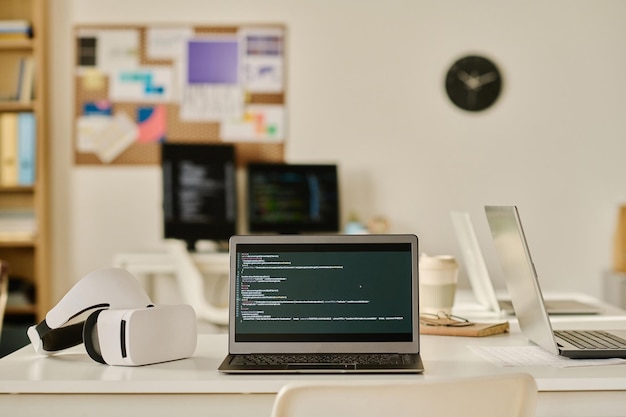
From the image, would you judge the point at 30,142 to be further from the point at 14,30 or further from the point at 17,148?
the point at 14,30

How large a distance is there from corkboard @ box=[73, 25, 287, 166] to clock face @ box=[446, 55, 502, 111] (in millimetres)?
959

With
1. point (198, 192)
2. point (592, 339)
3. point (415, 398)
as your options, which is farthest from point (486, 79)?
point (415, 398)

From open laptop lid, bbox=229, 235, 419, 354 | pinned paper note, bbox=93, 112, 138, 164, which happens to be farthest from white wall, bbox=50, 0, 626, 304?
open laptop lid, bbox=229, 235, 419, 354

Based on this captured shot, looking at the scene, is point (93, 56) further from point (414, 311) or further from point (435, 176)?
point (414, 311)

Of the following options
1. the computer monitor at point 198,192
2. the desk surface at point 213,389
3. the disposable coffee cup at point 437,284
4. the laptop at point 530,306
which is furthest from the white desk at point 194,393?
the computer monitor at point 198,192

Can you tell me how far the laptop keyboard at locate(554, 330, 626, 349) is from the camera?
185 cm

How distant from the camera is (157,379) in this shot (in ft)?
5.35

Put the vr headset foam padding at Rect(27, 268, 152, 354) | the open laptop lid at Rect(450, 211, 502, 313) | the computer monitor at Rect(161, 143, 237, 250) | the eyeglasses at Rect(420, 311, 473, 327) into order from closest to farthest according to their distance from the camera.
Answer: the vr headset foam padding at Rect(27, 268, 152, 354)
the eyeglasses at Rect(420, 311, 473, 327)
the open laptop lid at Rect(450, 211, 502, 313)
the computer monitor at Rect(161, 143, 237, 250)

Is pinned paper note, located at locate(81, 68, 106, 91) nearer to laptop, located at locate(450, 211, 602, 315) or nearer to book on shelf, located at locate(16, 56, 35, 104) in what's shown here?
book on shelf, located at locate(16, 56, 35, 104)

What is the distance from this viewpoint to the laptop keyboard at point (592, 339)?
1.85 meters

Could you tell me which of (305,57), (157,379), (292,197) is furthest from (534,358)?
(305,57)

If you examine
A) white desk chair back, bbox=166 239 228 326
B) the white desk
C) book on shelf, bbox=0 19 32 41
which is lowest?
white desk chair back, bbox=166 239 228 326

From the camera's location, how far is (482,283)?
2.58m

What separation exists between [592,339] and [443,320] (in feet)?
1.32
